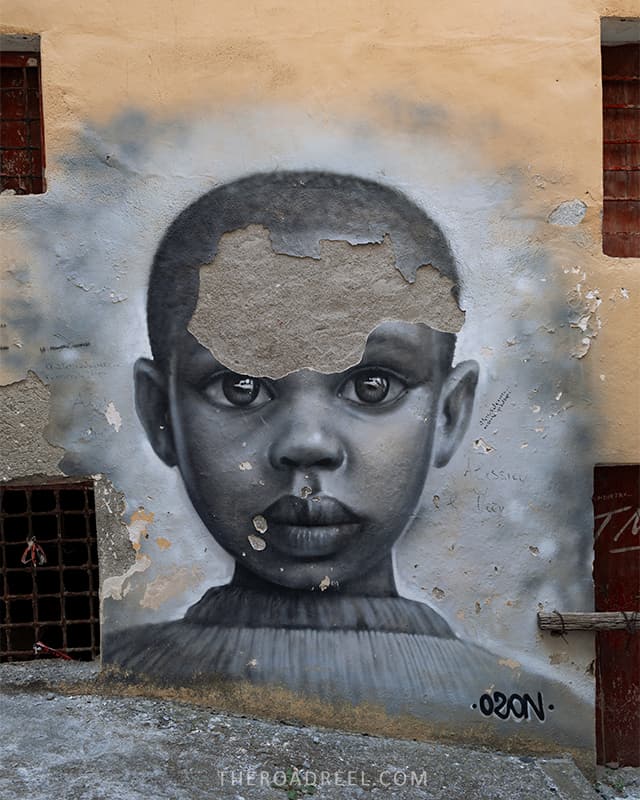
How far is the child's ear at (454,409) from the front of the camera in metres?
4.55

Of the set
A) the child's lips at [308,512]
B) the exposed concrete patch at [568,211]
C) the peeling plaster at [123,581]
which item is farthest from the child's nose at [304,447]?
the exposed concrete patch at [568,211]

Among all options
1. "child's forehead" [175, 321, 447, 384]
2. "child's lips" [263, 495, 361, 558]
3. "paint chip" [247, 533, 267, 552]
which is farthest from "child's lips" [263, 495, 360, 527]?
"child's forehead" [175, 321, 447, 384]

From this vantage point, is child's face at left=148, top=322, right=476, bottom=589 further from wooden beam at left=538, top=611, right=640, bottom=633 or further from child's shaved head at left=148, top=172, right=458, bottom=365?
wooden beam at left=538, top=611, right=640, bottom=633

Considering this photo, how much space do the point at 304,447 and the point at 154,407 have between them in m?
0.80

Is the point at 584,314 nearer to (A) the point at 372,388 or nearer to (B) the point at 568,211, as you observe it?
(B) the point at 568,211

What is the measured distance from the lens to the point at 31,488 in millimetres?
4559

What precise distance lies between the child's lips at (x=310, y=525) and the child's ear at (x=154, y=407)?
613 mm

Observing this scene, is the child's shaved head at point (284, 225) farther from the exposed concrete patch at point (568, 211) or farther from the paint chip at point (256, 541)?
the paint chip at point (256, 541)

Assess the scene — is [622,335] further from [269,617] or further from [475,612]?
[269,617]

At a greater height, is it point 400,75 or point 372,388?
point 400,75

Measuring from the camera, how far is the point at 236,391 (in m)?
4.50

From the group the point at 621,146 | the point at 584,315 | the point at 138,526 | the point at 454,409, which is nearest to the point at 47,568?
the point at 138,526

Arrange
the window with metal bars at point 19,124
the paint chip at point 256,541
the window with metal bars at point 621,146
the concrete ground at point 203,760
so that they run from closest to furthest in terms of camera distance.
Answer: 1. the concrete ground at point 203,760
2. the paint chip at point 256,541
3. the window with metal bars at point 19,124
4. the window with metal bars at point 621,146

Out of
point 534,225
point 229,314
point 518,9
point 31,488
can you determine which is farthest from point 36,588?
point 518,9
